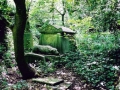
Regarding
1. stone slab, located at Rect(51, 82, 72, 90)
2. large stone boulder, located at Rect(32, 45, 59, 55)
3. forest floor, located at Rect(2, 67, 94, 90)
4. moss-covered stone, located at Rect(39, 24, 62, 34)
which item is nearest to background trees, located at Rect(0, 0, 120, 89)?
forest floor, located at Rect(2, 67, 94, 90)

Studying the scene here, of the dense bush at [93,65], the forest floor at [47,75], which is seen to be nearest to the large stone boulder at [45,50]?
A: the dense bush at [93,65]

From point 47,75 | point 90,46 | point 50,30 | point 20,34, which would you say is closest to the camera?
point 20,34

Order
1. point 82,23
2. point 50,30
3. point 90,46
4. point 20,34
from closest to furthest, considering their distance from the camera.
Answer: point 20,34
point 82,23
point 50,30
point 90,46

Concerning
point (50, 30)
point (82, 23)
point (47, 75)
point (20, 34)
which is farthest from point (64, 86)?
point (50, 30)

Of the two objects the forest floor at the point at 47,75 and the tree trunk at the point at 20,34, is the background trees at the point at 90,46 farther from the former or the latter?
the forest floor at the point at 47,75

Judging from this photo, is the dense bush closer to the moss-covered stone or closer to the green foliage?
the green foliage

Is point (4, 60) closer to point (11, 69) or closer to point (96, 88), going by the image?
point (11, 69)

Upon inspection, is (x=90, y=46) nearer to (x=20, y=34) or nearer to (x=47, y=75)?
(x=47, y=75)

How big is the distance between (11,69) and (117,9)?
5.23m

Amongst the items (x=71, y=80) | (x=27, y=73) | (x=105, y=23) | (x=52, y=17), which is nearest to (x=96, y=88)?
(x=71, y=80)

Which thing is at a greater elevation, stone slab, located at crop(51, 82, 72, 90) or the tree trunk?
the tree trunk

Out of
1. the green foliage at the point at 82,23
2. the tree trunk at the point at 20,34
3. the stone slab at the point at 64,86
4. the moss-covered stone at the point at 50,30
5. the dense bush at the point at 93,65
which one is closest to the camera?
the tree trunk at the point at 20,34

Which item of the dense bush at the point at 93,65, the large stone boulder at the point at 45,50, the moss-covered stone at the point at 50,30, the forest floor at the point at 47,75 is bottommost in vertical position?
the forest floor at the point at 47,75

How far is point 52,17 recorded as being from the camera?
20453 mm
